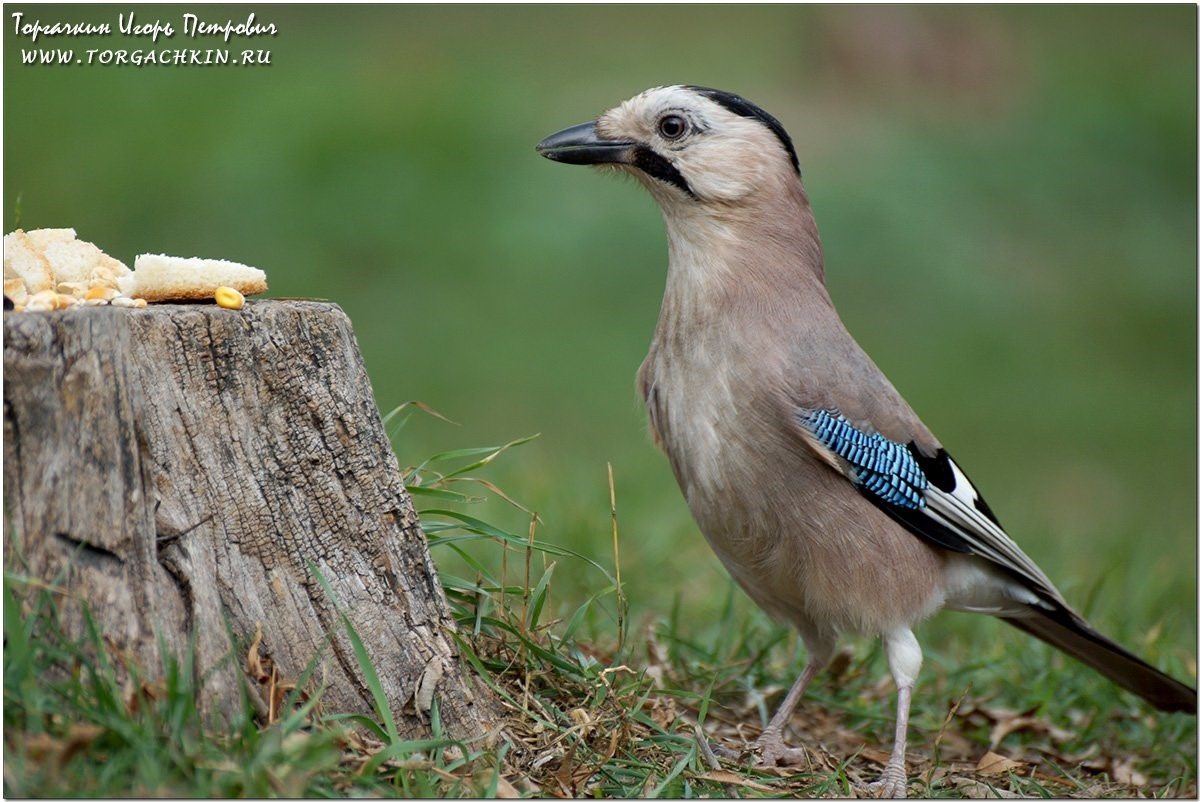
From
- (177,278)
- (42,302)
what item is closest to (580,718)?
(177,278)

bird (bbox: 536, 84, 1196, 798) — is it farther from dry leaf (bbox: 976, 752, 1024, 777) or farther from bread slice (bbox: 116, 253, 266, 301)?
bread slice (bbox: 116, 253, 266, 301)

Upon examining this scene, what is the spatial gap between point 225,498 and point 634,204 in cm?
696

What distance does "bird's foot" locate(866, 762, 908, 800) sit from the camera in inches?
115

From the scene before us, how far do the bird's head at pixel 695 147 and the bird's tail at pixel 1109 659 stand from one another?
4.93 ft

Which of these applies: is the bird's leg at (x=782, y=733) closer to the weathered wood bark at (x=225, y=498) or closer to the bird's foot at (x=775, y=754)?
the bird's foot at (x=775, y=754)

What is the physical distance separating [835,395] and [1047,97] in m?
8.66

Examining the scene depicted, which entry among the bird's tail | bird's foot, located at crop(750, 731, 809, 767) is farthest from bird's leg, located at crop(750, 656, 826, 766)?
the bird's tail

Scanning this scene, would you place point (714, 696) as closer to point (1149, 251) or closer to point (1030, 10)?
point (1149, 251)

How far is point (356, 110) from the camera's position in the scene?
914 centimetres

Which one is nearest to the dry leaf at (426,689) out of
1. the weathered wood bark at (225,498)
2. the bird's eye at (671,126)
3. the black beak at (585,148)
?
the weathered wood bark at (225,498)

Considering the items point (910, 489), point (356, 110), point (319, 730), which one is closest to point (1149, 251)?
point (356, 110)

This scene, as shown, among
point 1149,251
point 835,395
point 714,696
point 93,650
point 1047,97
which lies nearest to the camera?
point 93,650

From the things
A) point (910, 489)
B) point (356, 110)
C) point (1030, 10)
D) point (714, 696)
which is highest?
point (1030, 10)

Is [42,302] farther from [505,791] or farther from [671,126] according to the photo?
[671,126]
